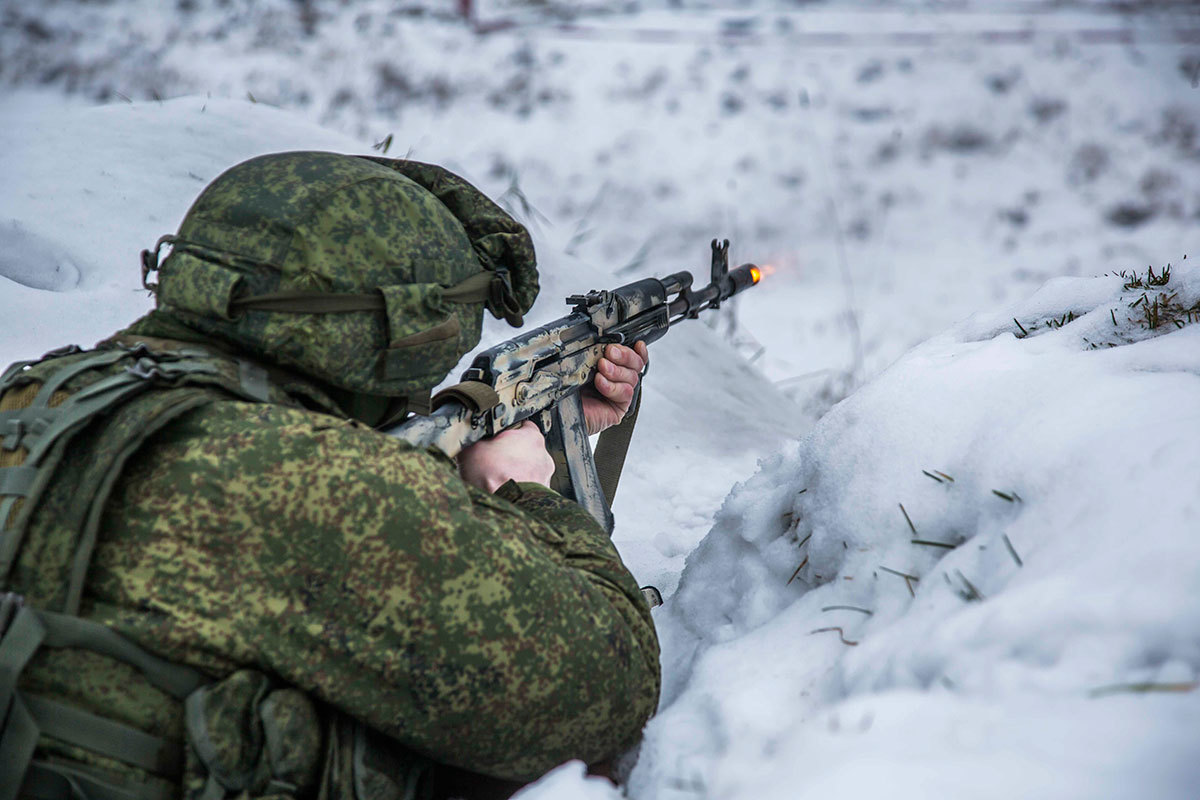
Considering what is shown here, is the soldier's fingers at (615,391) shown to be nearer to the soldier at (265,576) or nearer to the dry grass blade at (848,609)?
the soldier at (265,576)

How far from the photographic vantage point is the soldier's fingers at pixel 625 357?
2506 mm

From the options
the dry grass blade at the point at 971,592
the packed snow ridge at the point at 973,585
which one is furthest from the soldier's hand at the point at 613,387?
the dry grass blade at the point at 971,592

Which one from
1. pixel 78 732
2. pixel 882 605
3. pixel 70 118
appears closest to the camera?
pixel 78 732

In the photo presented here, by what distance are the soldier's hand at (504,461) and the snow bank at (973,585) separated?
16.6 inches

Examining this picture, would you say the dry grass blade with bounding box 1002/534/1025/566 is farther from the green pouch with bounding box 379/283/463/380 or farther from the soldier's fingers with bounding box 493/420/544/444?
the soldier's fingers with bounding box 493/420/544/444

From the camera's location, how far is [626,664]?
1.43m

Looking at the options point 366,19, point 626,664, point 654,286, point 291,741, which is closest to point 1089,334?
point 626,664

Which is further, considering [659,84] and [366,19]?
[366,19]

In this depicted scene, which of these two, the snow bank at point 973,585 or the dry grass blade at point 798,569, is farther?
the dry grass blade at point 798,569

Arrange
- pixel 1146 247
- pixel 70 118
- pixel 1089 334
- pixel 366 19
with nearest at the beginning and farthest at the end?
pixel 1089 334 < pixel 70 118 < pixel 1146 247 < pixel 366 19

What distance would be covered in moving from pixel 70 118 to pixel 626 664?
369cm

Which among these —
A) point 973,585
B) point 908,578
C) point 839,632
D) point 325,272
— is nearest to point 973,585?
point 973,585

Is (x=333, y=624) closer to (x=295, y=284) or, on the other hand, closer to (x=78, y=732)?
(x=78, y=732)

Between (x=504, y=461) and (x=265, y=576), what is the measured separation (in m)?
0.80
